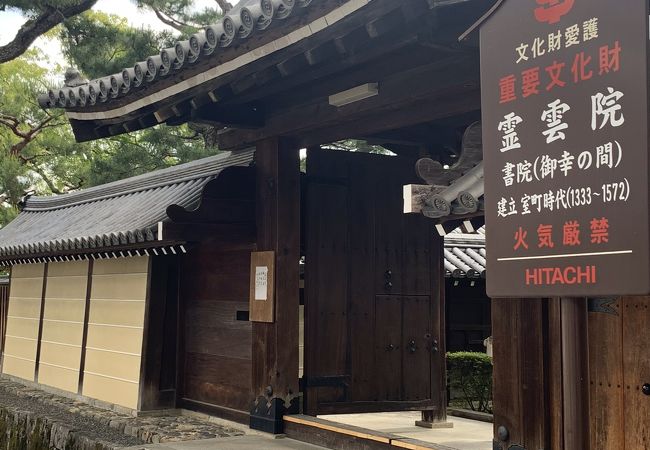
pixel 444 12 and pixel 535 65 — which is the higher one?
pixel 444 12

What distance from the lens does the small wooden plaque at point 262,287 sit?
339 inches

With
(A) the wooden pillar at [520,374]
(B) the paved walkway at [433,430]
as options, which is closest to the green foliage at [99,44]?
(B) the paved walkway at [433,430]

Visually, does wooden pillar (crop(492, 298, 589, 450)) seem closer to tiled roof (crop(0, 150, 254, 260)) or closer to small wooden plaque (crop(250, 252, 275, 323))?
small wooden plaque (crop(250, 252, 275, 323))

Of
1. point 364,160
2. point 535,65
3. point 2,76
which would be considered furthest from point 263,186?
point 2,76

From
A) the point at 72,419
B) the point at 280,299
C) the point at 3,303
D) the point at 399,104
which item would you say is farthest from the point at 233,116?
the point at 3,303

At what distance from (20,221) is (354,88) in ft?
38.5

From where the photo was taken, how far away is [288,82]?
763 cm

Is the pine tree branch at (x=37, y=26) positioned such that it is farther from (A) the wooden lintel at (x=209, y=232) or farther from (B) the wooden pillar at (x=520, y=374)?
(B) the wooden pillar at (x=520, y=374)

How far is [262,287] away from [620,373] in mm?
4340

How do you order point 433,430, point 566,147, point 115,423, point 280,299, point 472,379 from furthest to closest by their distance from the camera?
point 472,379, point 115,423, point 433,430, point 280,299, point 566,147

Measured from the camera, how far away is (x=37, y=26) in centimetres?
1543

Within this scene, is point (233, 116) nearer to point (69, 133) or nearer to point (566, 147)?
point (566, 147)

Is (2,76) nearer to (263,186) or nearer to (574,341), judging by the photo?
(263,186)

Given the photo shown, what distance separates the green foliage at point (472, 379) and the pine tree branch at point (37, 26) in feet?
31.3
